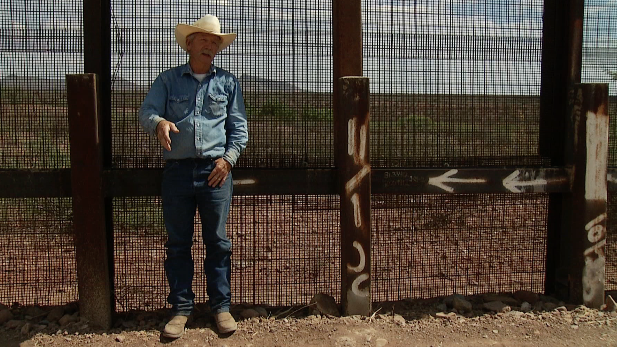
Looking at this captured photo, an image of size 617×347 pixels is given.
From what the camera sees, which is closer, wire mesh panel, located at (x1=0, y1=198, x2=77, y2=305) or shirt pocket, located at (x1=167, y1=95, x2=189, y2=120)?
shirt pocket, located at (x1=167, y1=95, x2=189, y2=120)

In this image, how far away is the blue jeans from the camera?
3623 millimetres

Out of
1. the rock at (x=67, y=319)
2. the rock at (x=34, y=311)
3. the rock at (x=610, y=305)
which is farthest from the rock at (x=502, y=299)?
the rock at (x=34, y=311)

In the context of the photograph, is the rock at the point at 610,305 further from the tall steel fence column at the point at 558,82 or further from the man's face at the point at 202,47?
the man's face at the point at 202,47

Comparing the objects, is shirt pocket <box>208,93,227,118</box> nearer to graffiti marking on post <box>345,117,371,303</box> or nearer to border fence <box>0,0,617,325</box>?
border fence <box>0,0,617,325</box>

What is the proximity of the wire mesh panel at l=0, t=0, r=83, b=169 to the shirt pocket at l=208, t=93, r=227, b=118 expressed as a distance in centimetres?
99

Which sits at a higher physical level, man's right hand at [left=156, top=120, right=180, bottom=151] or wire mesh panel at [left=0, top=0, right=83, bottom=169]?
wire mesh panel at [left=0, top=0, right=83, bottom=169]

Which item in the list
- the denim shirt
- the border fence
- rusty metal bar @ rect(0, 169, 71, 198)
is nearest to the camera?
the denim shirt

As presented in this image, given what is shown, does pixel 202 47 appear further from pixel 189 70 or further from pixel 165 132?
pixel 165 132

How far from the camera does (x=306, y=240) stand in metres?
4.27

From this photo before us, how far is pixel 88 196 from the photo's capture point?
3725 mm

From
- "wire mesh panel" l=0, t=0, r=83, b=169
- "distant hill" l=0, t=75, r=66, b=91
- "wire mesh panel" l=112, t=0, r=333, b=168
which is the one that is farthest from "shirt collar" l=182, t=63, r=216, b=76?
"distant hill" l=0, t=75, r=66, b=91

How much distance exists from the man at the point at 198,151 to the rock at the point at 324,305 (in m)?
0.61

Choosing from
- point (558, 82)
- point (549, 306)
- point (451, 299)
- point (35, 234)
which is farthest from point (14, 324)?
point (558, 82)

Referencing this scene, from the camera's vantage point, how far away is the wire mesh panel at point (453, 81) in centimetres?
415
